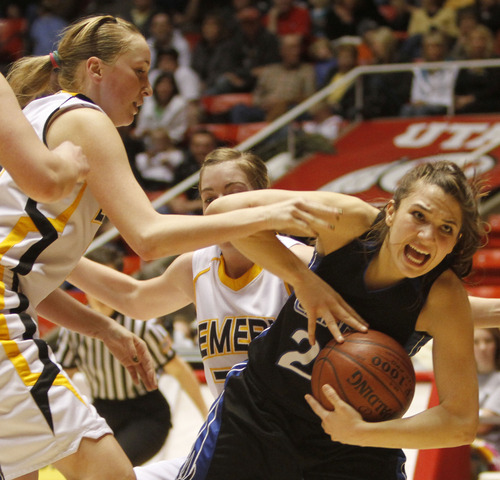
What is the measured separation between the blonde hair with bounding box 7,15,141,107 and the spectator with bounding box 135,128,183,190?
536 cm

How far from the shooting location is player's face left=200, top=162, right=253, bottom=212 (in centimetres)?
270

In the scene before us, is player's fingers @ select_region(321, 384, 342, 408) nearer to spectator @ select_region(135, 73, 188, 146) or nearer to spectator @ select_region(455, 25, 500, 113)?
spectator @ select_region(455, 25, 500, 113)

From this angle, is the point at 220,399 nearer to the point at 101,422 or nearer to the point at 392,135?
the point at 101,422

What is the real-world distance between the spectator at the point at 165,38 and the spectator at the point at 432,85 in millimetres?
2914

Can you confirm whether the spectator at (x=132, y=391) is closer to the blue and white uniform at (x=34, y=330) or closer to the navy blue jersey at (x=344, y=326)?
the navy blue jersey at (x=344, y=326)

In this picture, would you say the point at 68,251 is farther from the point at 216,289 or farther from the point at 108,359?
the point at 108,359

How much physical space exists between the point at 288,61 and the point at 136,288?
243 inches

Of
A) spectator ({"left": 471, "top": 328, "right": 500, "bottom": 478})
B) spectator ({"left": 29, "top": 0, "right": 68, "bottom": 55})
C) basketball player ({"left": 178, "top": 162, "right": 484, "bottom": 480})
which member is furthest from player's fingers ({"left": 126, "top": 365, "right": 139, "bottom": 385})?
spectator ({"left": 29, "top": 0, "right": 68, "bottom": 55})

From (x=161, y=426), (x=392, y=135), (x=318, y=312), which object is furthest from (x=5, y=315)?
(x=392, y=135)

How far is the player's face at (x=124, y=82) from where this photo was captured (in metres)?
2.23

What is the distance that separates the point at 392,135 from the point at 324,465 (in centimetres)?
615

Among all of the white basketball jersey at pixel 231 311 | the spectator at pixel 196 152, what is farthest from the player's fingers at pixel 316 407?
the spectator at pixel 196 152

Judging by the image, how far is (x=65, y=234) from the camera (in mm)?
2064

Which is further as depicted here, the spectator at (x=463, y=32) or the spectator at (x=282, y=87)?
the spectator at (x=282, y=87)
